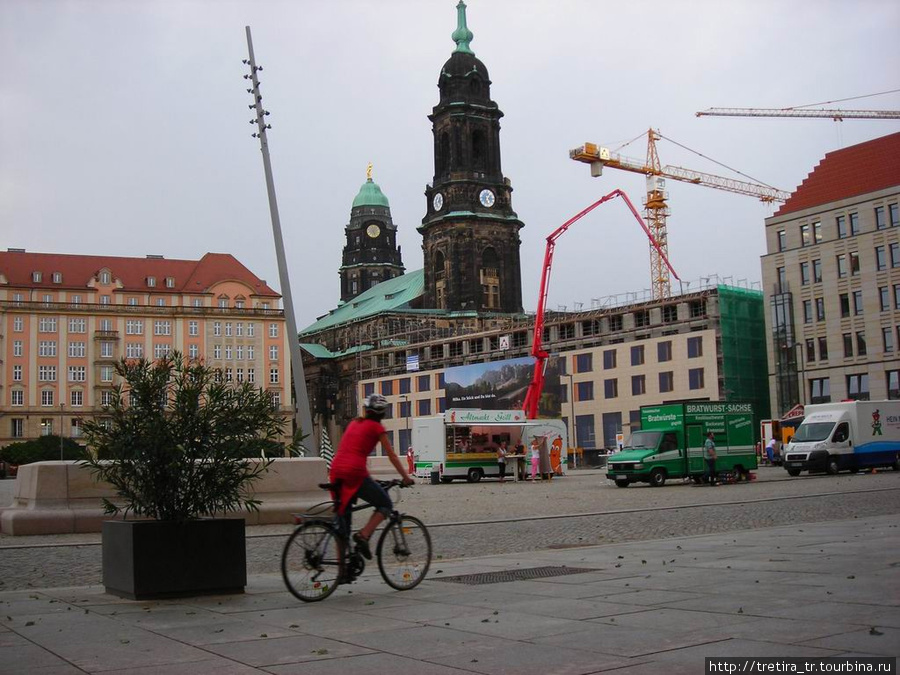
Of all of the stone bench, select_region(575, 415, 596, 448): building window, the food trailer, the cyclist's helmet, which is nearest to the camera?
the cyclist's helmet

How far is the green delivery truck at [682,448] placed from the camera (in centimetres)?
3750

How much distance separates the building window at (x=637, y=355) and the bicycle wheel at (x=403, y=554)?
7563cm

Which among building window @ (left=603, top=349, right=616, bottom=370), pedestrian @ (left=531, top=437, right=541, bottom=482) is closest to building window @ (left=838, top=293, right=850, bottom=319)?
building window @ (left=603, top=349, right=616, bottom=370)

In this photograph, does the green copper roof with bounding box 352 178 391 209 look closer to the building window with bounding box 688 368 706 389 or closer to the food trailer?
the building window with bounding box 688 368 706 389

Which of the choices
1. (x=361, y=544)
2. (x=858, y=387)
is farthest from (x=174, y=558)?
(x=858, y=387)

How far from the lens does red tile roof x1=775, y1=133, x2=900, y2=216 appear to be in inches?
3029

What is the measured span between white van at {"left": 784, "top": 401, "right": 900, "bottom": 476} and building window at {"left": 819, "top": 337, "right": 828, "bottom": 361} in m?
35.0

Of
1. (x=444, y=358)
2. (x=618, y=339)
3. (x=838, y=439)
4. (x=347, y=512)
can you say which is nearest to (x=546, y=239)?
(x=618, y=339)

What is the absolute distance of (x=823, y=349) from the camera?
7750cm

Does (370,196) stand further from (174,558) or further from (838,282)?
(174,558)

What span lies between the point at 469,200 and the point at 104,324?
142 feet

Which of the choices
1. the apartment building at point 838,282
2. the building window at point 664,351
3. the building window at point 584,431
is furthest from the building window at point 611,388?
the apartment building at point 838,282

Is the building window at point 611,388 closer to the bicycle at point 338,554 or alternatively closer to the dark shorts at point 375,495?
the bicycle at point 338,554

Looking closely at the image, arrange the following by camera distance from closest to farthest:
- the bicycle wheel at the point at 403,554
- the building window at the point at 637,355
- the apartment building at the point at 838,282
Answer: the bicycle wheel at the point at 403,554 → the apartment building at the point at 838,282 → the building window at the point at 637,355
